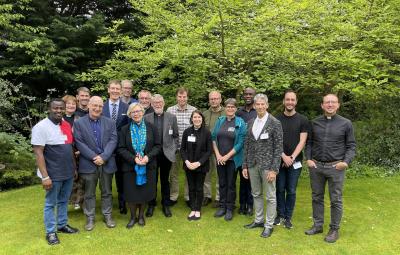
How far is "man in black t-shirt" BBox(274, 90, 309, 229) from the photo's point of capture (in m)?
4.82

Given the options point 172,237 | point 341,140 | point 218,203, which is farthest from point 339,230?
point 172,237

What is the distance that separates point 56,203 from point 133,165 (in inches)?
43.9

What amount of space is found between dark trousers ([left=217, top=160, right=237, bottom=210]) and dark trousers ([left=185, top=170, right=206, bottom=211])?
0.94ft

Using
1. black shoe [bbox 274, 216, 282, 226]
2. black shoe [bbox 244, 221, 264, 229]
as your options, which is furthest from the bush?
black shoe [bbox 274, 216, 282, 226]

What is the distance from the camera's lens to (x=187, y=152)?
5.51 m

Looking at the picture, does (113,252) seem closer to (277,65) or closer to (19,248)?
(19,248)

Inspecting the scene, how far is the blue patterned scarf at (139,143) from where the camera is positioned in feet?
16.7

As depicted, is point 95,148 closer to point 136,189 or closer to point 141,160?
point 141,160

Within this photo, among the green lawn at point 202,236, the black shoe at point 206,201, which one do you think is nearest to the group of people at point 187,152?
the green lawn at point 202,236

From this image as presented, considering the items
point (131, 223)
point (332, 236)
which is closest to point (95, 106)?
point (131, 223)

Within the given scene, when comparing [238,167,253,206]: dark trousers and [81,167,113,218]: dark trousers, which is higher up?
[81,167,113,218]: dark trousers

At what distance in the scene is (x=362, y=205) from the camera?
6.29 meters

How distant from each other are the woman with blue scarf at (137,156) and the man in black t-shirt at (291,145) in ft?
5.88

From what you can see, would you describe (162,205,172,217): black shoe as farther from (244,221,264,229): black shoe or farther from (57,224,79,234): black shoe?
(57,224,79,234): black shoe
